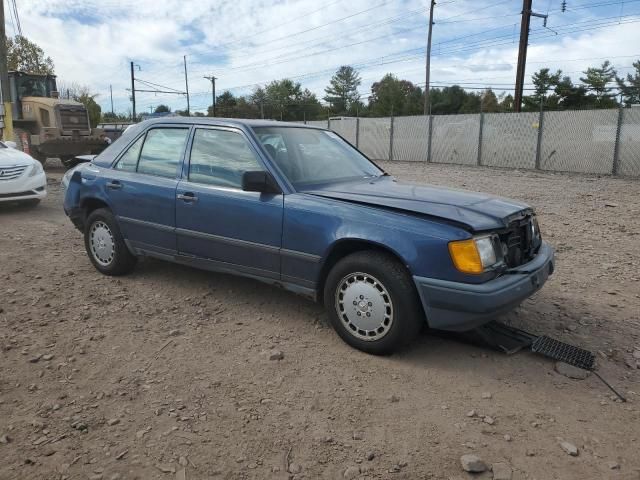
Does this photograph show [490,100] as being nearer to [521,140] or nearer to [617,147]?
[521,140]

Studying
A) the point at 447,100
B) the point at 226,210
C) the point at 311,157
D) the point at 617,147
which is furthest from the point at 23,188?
the point at 447,100

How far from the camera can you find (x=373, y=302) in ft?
11.4

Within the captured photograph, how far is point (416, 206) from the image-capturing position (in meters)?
3.48

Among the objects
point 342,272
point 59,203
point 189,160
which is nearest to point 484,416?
point 342,272

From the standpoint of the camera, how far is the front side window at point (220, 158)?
4164mm

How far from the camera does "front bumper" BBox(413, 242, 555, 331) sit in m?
3.17

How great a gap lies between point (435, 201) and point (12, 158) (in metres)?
8.20

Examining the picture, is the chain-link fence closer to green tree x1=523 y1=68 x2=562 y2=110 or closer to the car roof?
the car roof

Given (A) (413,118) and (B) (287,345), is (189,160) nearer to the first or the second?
(B) (287,345)

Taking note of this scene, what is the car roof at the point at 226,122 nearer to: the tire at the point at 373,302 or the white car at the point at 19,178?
the tire at the point at 373,302

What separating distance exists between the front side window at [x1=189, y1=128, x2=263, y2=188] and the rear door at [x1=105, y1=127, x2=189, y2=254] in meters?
0.19

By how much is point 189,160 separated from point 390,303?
7.23 feet

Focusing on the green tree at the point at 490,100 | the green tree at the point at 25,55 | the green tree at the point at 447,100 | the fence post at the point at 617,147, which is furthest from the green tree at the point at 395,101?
the fence post at the point at 617,147

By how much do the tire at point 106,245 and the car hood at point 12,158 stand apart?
15.3ft
